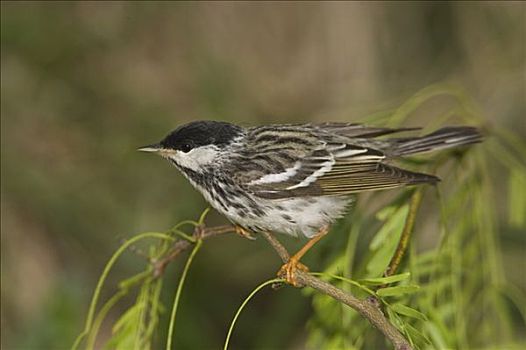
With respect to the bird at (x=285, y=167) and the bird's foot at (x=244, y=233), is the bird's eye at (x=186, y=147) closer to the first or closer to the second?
the bird at (x=285, y=167)

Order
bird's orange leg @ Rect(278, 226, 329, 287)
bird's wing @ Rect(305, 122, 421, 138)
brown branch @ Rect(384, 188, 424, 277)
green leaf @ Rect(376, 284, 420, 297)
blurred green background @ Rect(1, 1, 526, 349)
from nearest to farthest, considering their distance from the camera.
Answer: green leaf @ Rect(376, 284, 420, 297), brown branch @ Rect(384, 188, 424, 277), bird's orange leg @ Rect(278, 226, 329, 287), bird's wing @ Rect(305, 122, 421, 138), blurred green background @ Rect(1, 1, 526, 349)

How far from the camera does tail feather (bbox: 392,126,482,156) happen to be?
3451mm

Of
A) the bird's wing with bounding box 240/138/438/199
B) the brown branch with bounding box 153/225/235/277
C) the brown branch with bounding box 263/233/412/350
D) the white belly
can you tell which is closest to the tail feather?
the bird's wing with bounding box 240/138/438/199

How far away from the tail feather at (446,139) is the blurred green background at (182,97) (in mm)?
1435

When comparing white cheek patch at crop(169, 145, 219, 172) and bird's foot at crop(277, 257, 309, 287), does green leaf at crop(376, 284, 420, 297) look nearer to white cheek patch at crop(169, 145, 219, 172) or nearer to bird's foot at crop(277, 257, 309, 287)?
bird's foot at crop(277, 257, 309, 287)

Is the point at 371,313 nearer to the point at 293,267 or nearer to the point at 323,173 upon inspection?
the point at 293,267

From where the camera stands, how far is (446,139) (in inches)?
137

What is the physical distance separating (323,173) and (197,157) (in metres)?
0.50

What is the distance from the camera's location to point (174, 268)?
17.3 feet

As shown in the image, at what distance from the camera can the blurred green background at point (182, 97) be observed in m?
5.44

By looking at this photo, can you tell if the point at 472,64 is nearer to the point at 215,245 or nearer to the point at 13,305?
the point at 215,245

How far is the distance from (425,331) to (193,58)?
3499mm

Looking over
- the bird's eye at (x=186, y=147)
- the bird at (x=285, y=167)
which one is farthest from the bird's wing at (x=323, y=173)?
the bird's eye at (x=186, y=147)

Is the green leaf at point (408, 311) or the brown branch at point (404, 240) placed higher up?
the brown branch at point (404, 240)
